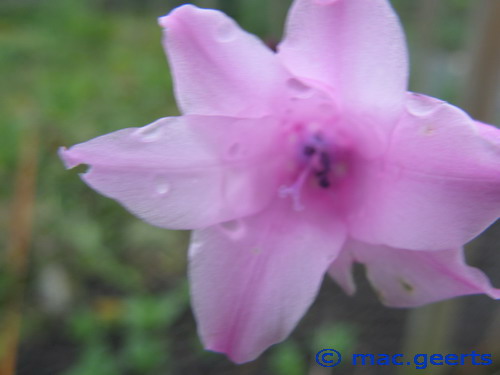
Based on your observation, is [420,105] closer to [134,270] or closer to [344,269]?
[344,269]

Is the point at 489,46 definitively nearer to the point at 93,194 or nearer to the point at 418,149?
the point at 418,149

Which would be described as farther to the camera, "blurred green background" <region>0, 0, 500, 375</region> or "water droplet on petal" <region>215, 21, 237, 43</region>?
"blurred green background" <region>0, 0, 500, 375</region>

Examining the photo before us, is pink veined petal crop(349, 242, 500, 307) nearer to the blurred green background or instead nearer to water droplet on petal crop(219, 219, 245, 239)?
water droplet on petal crop(219, 219, 245, 239)

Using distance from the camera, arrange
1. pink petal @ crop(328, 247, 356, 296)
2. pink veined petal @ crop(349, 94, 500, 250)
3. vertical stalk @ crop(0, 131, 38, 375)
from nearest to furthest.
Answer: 1. pink veined petal @ crop(349, 94, 500, 250)
2. pink petal @ crop(328, 247, 356, 296)
3. vertical stalk @ crop(0, 131, 38, 375)

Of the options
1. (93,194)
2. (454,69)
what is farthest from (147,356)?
(454,69)

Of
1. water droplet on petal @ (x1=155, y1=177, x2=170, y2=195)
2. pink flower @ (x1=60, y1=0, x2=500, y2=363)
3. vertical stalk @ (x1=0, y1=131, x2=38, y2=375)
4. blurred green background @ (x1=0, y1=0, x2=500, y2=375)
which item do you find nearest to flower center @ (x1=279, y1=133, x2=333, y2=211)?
pink flower @ (x1=60, y1=0, x2=500, y2=363)

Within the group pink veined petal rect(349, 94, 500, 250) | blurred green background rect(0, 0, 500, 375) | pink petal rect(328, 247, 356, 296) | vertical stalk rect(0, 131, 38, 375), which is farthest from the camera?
vertical stalk rect(0, 131, 38, 375)

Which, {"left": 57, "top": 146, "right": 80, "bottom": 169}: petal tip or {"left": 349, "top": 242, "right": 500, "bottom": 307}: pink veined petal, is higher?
{"left": 57, "top": 146, "right": 80, "bottom": 169}: petal tip
